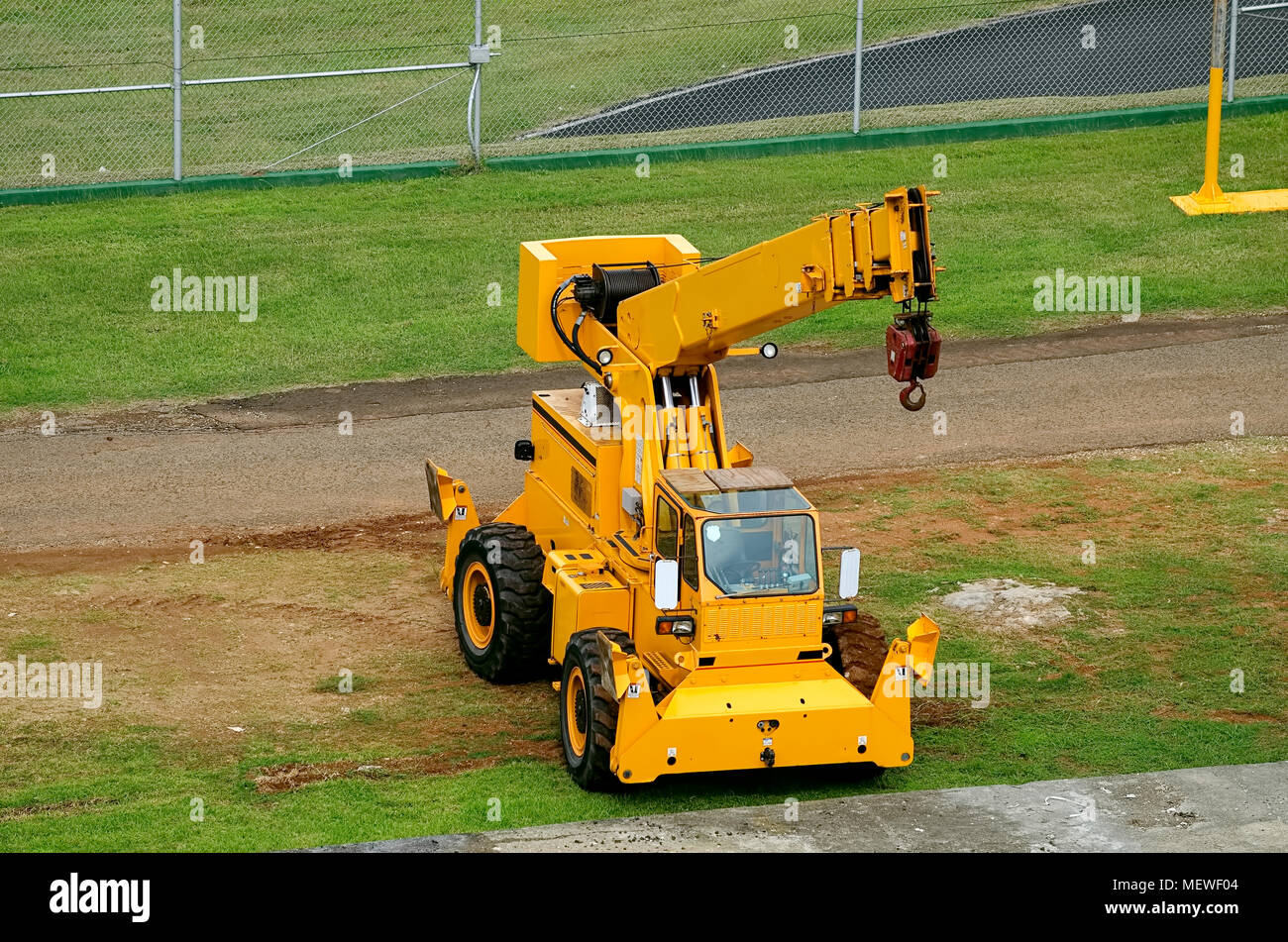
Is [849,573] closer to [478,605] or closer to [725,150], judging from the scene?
[478,605]

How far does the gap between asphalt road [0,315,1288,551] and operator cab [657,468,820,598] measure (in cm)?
567

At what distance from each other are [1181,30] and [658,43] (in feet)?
28.4

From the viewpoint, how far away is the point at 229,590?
15.1m

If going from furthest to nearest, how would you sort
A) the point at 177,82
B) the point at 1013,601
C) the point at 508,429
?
1. the point at 177,82
2. the point at 508,429
3. the point at 1013,601

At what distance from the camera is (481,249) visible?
22.7 meters

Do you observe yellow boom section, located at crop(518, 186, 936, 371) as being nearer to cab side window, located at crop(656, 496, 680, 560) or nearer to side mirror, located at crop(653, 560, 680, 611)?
cab side window, located at crop(656, 496, 680, 560)

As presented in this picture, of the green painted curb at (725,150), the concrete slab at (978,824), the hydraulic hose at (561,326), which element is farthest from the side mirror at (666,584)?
the green painted curb at (725,150)

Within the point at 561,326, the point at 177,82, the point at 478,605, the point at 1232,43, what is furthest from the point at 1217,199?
the point at 478,605

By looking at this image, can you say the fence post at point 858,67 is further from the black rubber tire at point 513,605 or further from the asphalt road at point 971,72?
the black rubber tire at point 513,605

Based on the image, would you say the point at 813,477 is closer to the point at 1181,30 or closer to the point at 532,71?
the point at 532,71

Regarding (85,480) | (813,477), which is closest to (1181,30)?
(813,477)

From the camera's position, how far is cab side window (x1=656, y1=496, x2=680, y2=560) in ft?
38.1

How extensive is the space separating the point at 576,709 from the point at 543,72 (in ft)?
57.9

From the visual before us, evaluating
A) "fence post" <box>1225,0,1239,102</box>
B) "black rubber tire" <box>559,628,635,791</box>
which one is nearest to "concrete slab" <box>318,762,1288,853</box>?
"black rubber tire" <box>559,628,635,791</box>
